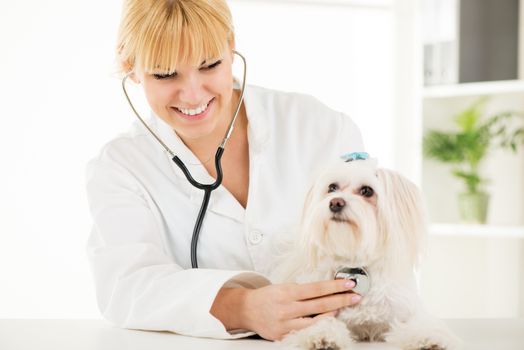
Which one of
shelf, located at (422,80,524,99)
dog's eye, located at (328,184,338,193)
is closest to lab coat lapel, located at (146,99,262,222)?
dog's eye, located at (328,184,338,193)

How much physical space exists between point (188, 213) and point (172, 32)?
1.57ft

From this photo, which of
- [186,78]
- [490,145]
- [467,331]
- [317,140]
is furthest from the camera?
[490,145]

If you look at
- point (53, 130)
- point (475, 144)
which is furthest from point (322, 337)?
point (475, 144)

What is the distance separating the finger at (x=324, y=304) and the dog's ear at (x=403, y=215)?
0.48 feet

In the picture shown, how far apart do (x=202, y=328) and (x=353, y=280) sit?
346mm

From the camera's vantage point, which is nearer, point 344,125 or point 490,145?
point 344,125

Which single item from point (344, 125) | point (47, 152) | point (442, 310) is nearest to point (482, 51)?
point (442, 310)

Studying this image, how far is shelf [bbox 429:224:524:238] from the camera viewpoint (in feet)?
11.3

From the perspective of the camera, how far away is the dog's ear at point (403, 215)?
4.48 feet

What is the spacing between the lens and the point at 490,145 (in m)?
3.59

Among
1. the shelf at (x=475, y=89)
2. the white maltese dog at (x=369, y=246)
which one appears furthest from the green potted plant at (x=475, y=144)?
the white maltese dog at (x=369, y=246)

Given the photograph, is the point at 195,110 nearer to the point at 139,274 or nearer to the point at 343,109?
the point at 139,274

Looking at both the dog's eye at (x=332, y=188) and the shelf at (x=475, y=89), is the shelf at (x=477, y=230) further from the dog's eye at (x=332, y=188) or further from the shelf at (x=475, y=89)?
the dog's eye at (x=332, y=188)

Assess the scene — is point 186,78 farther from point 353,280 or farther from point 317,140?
point 353,280
